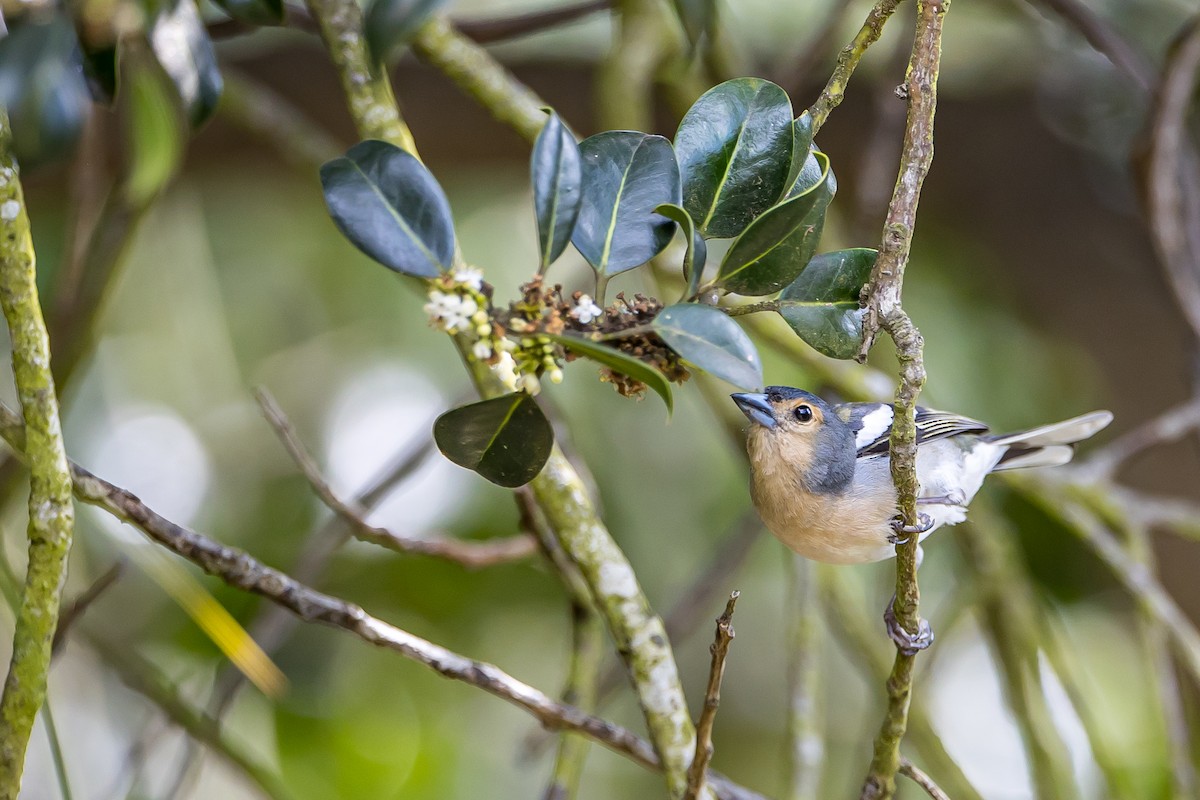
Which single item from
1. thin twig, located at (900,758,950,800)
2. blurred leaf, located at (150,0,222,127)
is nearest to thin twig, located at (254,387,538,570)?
blurred leaf, located at (150,0,222,127)

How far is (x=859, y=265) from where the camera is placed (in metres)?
1.19

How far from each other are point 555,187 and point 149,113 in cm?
71

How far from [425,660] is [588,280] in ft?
6.02

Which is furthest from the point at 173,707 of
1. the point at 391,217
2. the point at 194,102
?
the point at 391,217

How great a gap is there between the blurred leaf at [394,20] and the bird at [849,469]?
830 mm

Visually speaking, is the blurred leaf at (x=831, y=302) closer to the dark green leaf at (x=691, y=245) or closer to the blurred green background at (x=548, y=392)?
the dark green leaf at (x=691, y=245)

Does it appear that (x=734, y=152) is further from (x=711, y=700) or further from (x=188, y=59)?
(x=188, y=59)

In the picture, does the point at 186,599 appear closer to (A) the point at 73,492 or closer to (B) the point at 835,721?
(A) the point at 73,492

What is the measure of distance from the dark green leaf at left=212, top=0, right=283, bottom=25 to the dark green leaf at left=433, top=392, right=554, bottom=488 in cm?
80

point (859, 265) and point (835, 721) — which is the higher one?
point (835, 721)

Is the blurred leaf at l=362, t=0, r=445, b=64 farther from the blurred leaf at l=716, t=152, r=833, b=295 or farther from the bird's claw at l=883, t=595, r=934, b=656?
the bird's claw at l=883, t=595, r=934, b=656

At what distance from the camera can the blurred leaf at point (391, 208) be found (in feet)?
3.63

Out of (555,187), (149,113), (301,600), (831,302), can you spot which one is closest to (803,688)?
(301,600)

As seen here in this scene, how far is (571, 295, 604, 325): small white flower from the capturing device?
1102 mm
